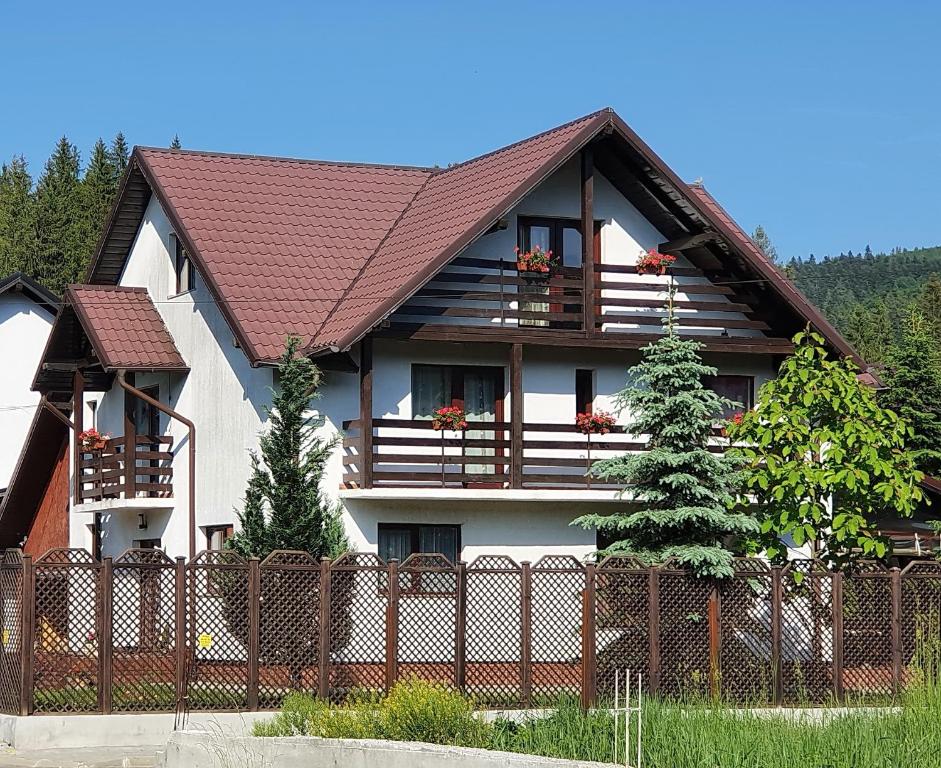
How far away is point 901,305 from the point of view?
126500 millimetres

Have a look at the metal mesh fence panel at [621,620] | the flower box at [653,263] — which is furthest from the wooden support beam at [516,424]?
the metal mesh fence panel at [621,620]

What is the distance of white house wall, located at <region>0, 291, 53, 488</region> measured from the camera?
42.5 meters

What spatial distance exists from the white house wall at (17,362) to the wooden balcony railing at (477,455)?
1999cm

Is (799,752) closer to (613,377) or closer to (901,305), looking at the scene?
(613,377)

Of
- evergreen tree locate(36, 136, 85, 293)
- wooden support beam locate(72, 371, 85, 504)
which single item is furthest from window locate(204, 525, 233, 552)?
evergreen tree locate(36, 136, 85, 293)

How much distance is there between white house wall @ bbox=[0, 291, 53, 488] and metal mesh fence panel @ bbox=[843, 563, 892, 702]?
2680 cm

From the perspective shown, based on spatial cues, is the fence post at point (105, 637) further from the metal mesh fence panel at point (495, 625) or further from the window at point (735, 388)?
the window at point (735, 388)

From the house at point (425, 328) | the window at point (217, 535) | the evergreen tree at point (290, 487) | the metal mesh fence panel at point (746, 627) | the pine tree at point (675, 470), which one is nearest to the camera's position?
the metal mesh fence panel at point (746, 627)

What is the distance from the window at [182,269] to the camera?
91.2 ft

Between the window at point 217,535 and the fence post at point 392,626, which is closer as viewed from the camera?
the fence post at point 392,626

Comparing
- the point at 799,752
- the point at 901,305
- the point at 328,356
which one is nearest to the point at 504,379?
the point at 328,356

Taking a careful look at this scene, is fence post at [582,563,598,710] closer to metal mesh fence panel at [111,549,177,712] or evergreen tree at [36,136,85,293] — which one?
metal mesh fence panel at [111,549,177,712]

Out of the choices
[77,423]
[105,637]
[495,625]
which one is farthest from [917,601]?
[77,423]

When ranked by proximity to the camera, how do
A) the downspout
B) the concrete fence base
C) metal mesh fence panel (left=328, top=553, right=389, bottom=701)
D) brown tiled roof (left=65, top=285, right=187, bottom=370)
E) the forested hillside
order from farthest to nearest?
the forested hillside → brown tiled roof (left=65, top=285, right=187, bottom=370) → the downspout → metal mesh fence panel (left=328, top=553, right=389, bottom=701) → the concrete fence base
